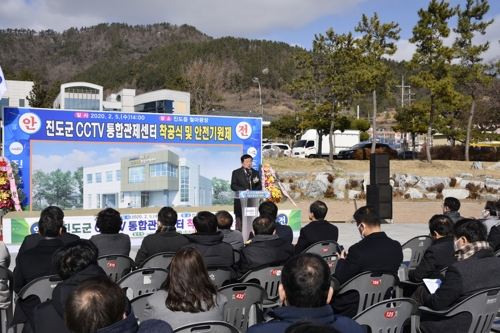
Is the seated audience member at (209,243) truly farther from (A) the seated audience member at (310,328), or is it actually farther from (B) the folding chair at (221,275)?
(A) the seated audience member at (310,328)

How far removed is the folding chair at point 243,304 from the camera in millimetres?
3838

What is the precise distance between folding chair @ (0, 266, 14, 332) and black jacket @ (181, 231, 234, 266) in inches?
62.4

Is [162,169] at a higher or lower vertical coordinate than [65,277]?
higher

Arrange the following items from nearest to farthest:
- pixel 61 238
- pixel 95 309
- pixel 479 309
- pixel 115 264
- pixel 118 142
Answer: pixel 95 309 → pixel 479 309 → pixel 61 238 → pixel 115 264 → pixel 118 142

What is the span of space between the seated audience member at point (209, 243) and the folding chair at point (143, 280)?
0.58m

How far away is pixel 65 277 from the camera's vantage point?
3342 millimetres

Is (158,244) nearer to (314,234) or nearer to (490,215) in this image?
(314,234)

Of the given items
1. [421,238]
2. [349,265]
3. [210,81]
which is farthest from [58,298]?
[210,81]

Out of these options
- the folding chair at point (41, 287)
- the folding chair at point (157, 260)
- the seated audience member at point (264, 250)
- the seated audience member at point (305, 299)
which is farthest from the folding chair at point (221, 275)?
the seated audience member at point (305, 299)

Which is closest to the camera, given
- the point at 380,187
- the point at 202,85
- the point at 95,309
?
the point at 95,309

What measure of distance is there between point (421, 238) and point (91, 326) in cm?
461

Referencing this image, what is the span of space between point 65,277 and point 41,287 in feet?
2.82

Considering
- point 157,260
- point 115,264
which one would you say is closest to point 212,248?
point 157,260

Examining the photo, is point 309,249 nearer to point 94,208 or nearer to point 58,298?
point 58,298
